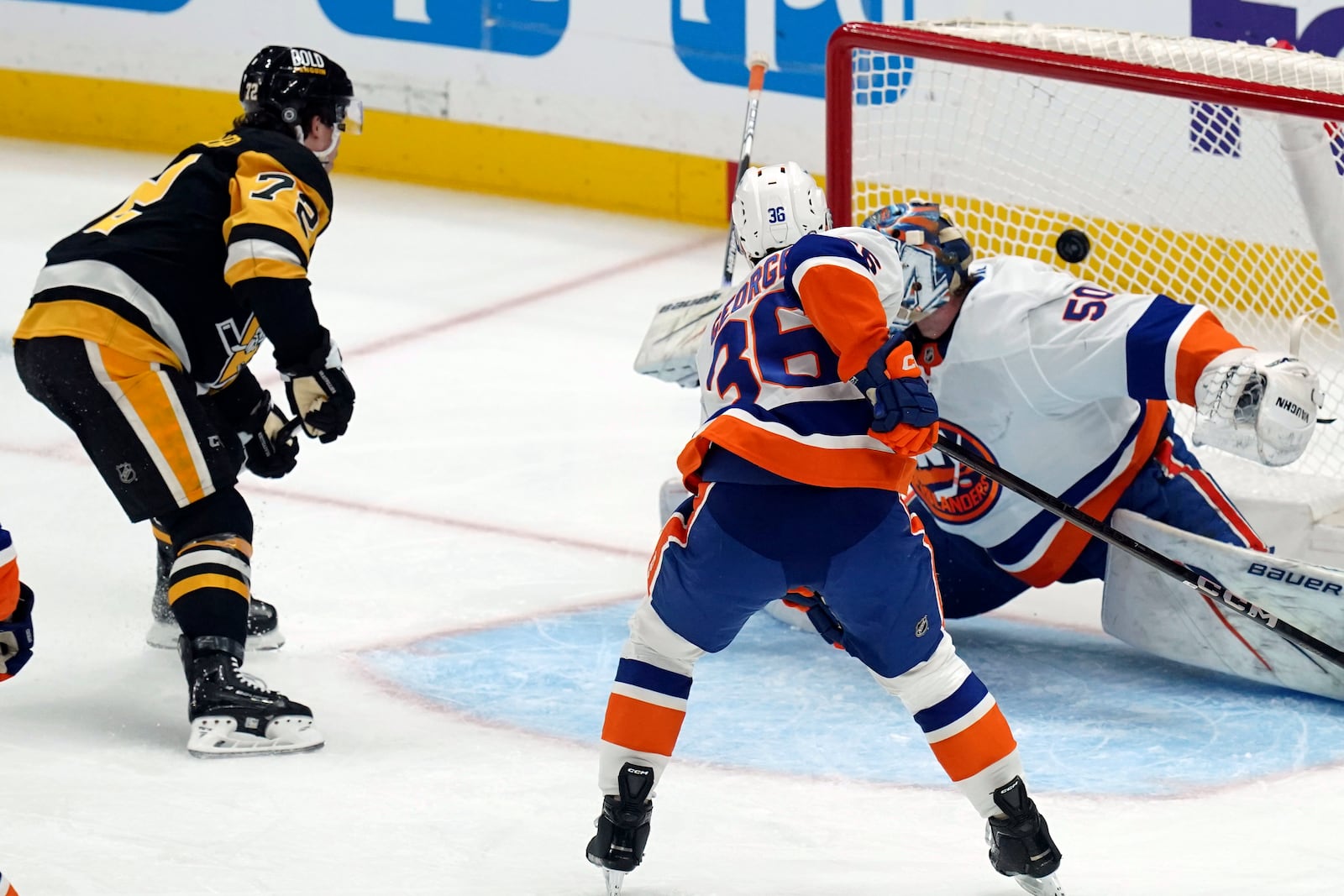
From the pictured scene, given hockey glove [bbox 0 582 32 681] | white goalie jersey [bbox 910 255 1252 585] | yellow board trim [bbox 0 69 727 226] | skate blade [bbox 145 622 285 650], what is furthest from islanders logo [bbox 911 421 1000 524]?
yellow board trim [bbox 0 69 727 226]

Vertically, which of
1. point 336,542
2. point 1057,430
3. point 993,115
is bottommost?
point 336,542

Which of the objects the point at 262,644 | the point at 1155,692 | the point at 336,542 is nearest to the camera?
the point at 1155,692

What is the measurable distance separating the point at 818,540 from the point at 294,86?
125 centimetres

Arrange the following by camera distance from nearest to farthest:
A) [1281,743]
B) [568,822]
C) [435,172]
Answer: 1. [568,822]
2. [1281,743]
3. [435,172]

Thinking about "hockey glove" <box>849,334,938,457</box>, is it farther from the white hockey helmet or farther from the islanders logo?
the islanders logo

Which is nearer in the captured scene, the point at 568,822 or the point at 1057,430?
the point at 568,822

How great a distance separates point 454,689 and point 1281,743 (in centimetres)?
126

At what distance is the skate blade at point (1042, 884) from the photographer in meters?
2.48

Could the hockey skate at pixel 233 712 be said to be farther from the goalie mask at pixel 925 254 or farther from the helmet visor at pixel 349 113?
the goalie mask at pixel 925 254

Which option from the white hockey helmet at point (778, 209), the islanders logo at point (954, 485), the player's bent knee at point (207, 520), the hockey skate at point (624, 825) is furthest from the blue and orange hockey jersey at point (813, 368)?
the player's bent knee at point (207, 520)

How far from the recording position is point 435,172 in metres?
6.82

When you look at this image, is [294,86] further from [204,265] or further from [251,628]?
[251,628]

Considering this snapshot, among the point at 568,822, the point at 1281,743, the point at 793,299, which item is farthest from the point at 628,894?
the point at 1281,743

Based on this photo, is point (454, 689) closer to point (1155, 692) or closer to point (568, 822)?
point (568, 822)
